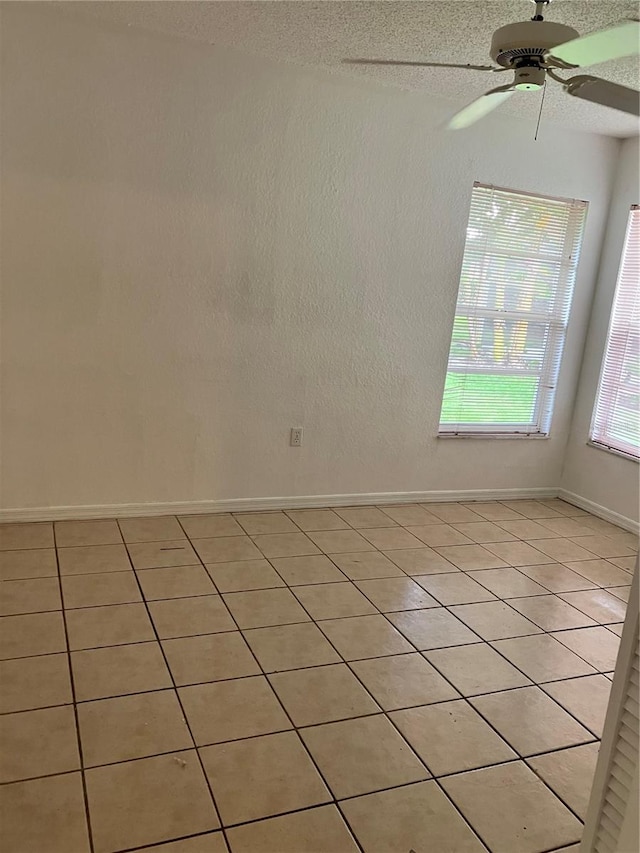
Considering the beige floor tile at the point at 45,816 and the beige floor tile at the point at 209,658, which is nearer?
the beige floor tile at the point at 45,816

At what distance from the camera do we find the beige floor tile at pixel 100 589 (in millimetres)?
2580

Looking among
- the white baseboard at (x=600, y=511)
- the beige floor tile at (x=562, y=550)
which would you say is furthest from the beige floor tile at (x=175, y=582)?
the white baseboard at (x=600, y=511)

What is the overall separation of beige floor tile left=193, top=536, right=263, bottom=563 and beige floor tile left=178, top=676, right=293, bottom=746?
96 centimetres

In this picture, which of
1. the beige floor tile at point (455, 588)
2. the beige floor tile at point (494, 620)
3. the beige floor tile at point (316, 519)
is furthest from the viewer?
the beige floor tile at point (316, 519)

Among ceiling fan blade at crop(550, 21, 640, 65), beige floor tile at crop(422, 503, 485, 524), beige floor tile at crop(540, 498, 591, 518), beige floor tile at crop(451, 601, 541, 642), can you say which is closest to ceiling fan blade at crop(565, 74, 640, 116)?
ceiling fan blade at crop(550, 21, 640, 65)

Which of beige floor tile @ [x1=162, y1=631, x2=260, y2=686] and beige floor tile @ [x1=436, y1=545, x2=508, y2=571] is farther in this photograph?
beige floor tile @ [x1=436, y1=545, x2=508, y2=571]

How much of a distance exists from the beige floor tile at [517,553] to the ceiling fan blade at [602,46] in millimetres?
2282

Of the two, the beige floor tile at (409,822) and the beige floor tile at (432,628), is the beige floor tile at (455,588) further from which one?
the beige floor tile at (409,822)

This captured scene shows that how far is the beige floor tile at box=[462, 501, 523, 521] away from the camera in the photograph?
407 centimetres

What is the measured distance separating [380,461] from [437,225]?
1.42 metres

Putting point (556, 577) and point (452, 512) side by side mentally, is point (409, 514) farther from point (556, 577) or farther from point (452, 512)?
point (556, 577)

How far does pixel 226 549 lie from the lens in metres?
3.19

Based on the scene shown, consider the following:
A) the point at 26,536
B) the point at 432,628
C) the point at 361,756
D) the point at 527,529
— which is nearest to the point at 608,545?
the point at 527,529

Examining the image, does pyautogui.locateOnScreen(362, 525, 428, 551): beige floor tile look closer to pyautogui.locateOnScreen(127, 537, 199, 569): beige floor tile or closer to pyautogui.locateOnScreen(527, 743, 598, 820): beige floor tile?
pyautogui.locateOnScreen(127, 537, 199, 569): beige floor tile
